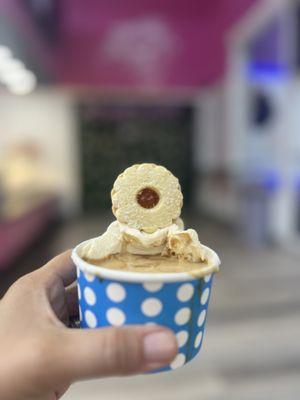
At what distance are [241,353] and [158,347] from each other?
6.86ft

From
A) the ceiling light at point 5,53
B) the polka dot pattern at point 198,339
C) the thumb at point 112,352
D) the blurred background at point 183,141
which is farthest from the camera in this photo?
the ceiling light at point 5,53

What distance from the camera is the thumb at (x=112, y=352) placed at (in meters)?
0.74

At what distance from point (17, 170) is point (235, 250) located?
4879mm

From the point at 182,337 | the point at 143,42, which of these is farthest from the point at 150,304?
the point at 143,42

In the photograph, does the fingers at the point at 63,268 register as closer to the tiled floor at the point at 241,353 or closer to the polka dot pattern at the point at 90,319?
the polka dot pattern at the point at 90,319

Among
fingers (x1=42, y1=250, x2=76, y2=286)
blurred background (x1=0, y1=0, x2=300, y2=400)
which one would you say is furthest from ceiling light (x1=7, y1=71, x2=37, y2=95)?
fingers (x1=42, y1=250, x2=76, y2=286)

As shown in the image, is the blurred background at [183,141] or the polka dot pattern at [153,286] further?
the blurred background at [183,141]

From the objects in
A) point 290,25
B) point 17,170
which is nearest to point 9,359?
point 290,25

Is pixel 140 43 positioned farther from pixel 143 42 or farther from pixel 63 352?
pixel 63 352

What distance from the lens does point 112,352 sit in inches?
29.1

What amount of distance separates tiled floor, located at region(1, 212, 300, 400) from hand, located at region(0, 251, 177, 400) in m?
1.60

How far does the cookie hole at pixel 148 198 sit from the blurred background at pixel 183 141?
64.3 inches

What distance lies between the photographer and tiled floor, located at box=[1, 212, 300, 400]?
88.7 inches

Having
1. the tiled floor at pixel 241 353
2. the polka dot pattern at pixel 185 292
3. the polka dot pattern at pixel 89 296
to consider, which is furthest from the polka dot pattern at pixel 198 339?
the tiled floor at pixel 241 353
